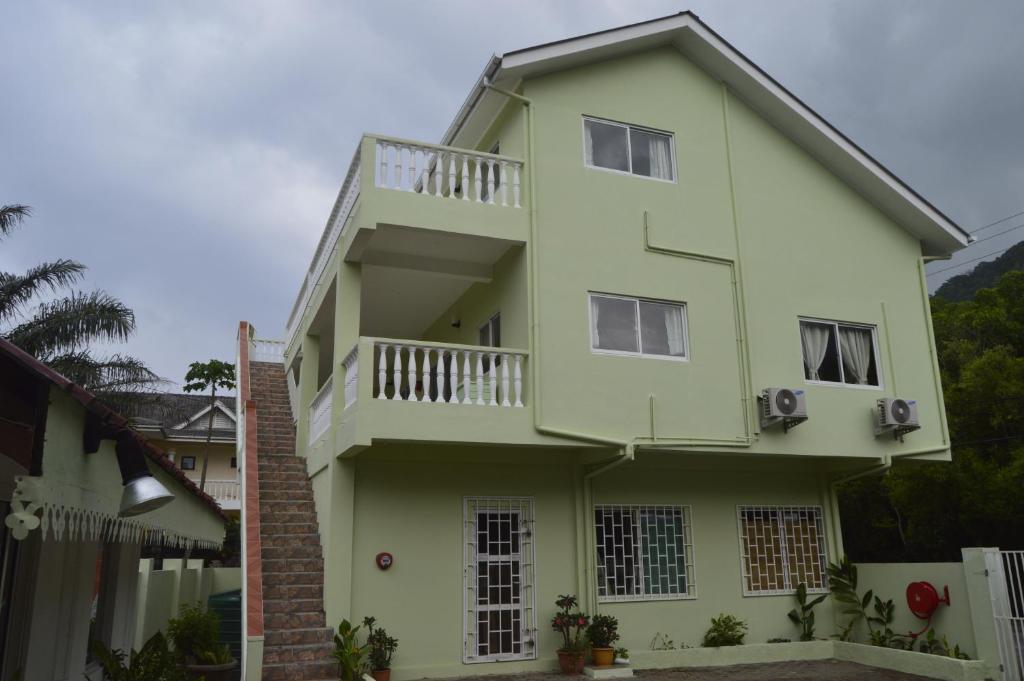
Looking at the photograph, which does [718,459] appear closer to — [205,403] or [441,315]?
[441,315]

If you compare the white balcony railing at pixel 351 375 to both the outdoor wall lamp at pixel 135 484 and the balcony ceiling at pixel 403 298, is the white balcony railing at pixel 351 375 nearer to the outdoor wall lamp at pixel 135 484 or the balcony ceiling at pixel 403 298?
the balcony ceiling at pixel 403 298

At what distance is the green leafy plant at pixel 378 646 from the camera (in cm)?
984

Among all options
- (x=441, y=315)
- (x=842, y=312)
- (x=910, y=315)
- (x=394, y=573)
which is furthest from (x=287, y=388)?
(x=910, y=315)

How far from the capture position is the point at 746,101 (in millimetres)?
14156

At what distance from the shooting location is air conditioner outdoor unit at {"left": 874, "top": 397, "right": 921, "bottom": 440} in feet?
42.3

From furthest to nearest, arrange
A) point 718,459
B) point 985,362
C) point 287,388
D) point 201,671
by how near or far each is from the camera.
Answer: point 985,362 < point 287,388 < point 718,459 < point 201,671

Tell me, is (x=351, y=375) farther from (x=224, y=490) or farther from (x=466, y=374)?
(x=224, y=490)

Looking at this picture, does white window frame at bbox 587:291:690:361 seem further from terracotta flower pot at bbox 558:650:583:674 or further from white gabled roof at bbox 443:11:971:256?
terracotta flower pot at bbox 558:650:583:674

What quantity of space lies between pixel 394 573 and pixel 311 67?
9998mm

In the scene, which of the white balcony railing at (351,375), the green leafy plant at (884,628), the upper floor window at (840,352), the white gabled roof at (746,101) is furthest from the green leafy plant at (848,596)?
the white balcony railing at (351,375)

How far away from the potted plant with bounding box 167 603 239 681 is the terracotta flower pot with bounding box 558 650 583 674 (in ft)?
14.3

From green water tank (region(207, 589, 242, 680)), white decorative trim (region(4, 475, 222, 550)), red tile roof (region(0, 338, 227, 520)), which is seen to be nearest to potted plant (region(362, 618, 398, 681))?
white decorative trim (region(4, 475, 222, 550))

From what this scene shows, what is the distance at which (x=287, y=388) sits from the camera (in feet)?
57.1

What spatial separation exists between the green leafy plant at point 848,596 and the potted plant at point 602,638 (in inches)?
176
